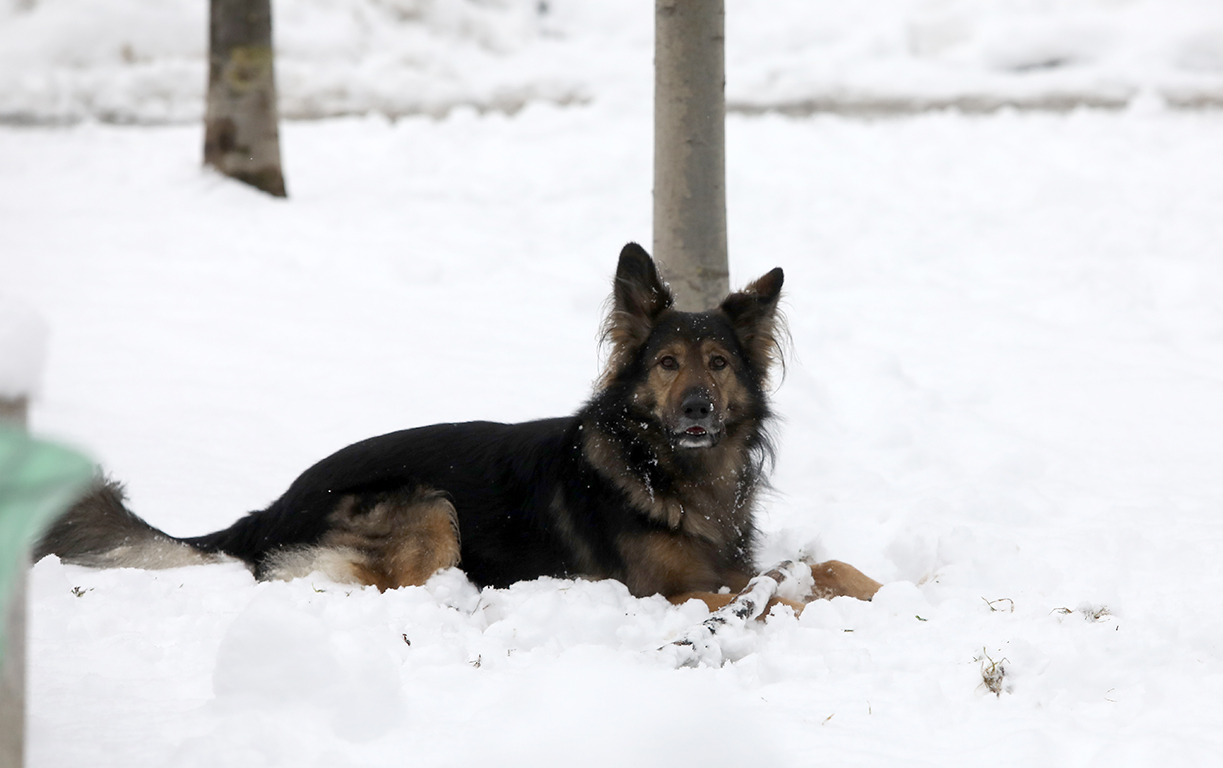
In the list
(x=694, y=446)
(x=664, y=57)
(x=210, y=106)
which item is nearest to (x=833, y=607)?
(x=694, y=446)

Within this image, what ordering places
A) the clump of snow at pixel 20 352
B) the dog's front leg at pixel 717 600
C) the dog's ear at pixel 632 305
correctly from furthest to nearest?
the dog's ear at pixel 632 305 → the dog's front leg at pixel 717 600 → the clump of snow at pixel 20 352

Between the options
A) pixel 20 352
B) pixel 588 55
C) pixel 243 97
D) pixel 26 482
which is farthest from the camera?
pixel 588 55

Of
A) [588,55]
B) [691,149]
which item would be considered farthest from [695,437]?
[588,55]

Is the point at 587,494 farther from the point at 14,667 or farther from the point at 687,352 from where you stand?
the point at 14,667

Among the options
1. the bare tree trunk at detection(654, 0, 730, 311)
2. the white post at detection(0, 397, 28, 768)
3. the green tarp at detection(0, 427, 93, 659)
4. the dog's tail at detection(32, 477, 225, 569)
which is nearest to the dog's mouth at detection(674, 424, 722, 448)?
the bare tree trunk at detection(654, 0, 730, 311)

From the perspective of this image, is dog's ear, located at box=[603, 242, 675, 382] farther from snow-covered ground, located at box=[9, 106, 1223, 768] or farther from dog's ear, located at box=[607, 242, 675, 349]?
snow-covered ground, located at box=[9, 106, 1223, 768]

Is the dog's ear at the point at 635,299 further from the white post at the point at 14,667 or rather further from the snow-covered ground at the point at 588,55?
the snow-covered ground at the point at 588,55

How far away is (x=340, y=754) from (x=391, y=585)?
206 cm

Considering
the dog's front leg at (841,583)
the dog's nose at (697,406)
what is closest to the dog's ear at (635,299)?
the dog's nose at (697,406)

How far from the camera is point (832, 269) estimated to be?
893 centimetres

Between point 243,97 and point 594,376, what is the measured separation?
4.75 m

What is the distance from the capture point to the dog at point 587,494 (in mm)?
4414

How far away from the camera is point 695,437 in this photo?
441 cm

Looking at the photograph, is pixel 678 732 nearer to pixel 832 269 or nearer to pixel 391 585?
pixel 391 585
